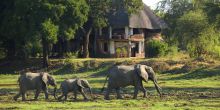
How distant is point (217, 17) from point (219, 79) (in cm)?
542

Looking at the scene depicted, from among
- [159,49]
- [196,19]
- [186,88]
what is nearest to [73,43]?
[159,49]

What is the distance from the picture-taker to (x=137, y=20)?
282 feet

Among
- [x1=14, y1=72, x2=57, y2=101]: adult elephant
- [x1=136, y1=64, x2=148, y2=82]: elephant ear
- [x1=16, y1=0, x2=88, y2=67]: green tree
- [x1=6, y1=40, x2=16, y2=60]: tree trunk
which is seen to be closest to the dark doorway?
[x1=6, y1=40, x2=16, y2=60]: tree trunk

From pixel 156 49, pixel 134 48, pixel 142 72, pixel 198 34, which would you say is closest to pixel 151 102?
pixel 142 72

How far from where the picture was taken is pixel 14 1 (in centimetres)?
6347

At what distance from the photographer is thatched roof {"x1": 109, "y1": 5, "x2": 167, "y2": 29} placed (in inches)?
3217

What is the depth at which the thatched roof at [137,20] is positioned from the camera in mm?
81700

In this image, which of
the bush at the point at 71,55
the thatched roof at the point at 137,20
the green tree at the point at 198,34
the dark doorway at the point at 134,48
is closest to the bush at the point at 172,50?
the green tree at the point at 198,34

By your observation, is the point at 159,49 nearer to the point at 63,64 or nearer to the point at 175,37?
the point at 175,37

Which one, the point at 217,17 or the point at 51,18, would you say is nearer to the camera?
the point at 217,17

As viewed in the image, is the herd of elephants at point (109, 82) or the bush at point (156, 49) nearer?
the herd of elephants at point (109, 82)

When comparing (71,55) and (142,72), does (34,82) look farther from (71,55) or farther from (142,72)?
(71,55)

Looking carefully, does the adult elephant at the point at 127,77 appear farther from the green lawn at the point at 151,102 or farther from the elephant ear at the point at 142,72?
the green lawn at the point at 151,102

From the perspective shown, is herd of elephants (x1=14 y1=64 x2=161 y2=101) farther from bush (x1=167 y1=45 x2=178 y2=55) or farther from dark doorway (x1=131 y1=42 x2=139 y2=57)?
dark doorway (x1=131 y1=42 x2=139 y2=57)
